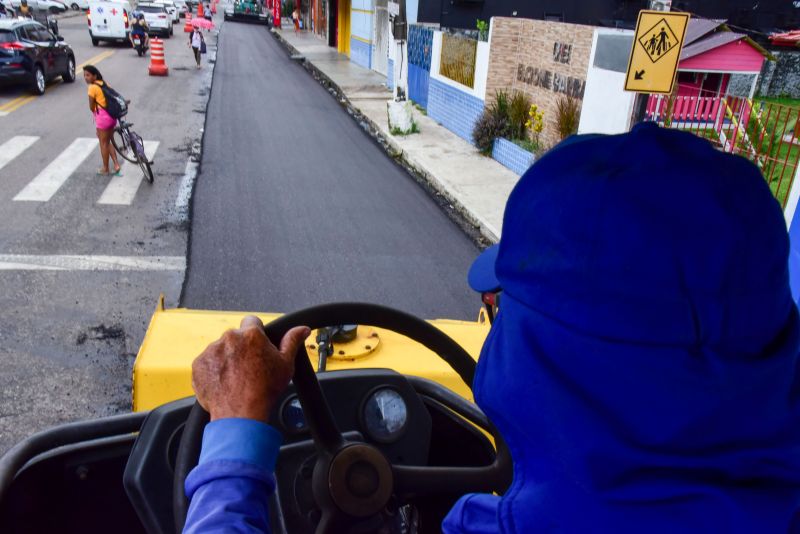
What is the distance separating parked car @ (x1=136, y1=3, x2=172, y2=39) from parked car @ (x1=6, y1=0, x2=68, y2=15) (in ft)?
22.5

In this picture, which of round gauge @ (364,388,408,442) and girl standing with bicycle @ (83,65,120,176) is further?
girl standing with bicycle @ (83,65,120,176)

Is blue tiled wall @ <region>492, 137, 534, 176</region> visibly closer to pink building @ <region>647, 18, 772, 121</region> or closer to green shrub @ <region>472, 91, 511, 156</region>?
green shrub @ <region>472, 91, 511, 156</region>

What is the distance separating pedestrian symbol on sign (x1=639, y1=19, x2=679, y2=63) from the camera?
5180mm

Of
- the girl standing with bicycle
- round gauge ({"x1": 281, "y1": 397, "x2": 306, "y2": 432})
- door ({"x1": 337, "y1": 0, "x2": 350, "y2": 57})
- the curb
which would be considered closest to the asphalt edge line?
the girl standing with bicycle

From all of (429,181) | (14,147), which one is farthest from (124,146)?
(429,181)

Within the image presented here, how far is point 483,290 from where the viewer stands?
187 centimetres

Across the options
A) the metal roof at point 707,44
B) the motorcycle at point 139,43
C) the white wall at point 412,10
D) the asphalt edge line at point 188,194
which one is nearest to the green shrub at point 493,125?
the metal roof at point 707,44

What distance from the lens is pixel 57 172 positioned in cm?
994

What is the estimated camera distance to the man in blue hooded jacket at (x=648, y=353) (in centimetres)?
85

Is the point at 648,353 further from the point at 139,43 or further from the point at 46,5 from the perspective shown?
the point at 46,5

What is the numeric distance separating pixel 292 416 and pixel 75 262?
5.73 m

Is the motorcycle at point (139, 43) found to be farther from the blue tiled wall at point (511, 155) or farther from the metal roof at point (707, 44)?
the metal roof at point (707, 44)

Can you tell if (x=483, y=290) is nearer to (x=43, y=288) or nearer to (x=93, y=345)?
(x=93, y=345)

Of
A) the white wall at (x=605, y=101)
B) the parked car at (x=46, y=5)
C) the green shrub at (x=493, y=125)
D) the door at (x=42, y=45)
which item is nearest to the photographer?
the white wall at (x=605, y=101)
